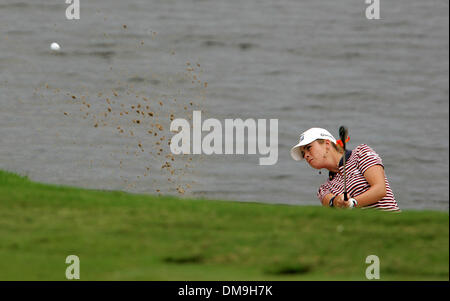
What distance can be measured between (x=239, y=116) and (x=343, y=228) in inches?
247

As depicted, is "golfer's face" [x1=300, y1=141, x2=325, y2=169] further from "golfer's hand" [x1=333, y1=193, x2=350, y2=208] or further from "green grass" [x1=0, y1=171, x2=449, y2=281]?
"green grass" [x1=0, y1=171, x2=449, y2=281]

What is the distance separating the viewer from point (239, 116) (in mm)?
9570

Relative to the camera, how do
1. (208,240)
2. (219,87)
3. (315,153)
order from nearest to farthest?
1. (208,240)
2. (315,153)
3. (219,87)

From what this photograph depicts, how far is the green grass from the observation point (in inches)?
111

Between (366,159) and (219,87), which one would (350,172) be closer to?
(366,159)

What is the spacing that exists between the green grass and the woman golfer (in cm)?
49

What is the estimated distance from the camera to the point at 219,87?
31.7 ft

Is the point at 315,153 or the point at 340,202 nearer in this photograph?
the point at 340,202

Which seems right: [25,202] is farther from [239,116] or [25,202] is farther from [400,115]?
[400,115]

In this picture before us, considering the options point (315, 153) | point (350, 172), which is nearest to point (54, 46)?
point (315, 153)

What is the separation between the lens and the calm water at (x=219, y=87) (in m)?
8.98

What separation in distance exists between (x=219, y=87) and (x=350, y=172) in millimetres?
5519

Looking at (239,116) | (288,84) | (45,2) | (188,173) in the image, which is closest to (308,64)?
(288,84)

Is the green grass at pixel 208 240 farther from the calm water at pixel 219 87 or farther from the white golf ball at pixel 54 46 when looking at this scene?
the white golf ball at pixel 54 46
